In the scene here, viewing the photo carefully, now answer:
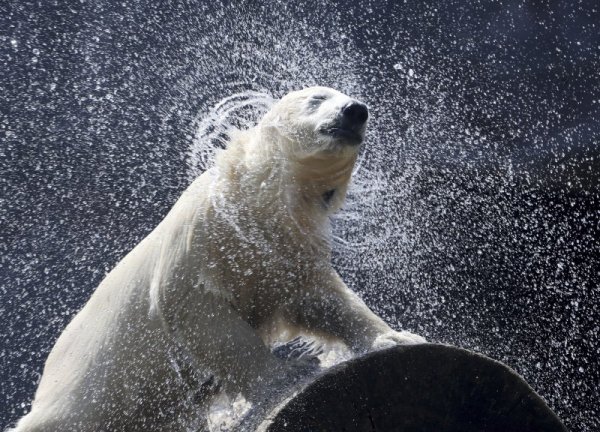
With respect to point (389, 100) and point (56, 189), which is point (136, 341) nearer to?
point (56, 189)

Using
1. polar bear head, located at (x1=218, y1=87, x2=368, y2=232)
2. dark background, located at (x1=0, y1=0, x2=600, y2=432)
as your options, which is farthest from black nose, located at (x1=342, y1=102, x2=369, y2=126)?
dark background, located at (x1=0, y1=0, x2=600, y2=432)

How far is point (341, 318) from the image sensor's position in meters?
2.17

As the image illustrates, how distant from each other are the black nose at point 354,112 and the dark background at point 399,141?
184cm

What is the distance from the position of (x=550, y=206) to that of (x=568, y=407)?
46.5 inches

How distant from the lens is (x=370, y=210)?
8.50 feet

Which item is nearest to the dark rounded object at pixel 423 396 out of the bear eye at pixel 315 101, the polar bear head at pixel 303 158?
the polar bear head at pixel 303 158

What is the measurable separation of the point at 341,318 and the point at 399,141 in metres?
2.12

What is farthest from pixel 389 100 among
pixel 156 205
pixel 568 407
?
pixel 568 407

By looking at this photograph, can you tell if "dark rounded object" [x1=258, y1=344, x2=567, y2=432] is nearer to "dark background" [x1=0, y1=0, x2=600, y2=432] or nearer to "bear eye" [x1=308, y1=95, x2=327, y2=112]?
"bear eye" [x1=308, y1=95, x2=327, y2=112]

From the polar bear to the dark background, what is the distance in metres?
1.70

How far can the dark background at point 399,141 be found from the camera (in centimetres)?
396

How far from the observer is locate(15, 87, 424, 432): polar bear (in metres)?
2.03

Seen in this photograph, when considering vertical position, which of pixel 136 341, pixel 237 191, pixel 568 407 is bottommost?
pixel 568 407

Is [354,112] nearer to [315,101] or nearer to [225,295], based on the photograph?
[315,101]
